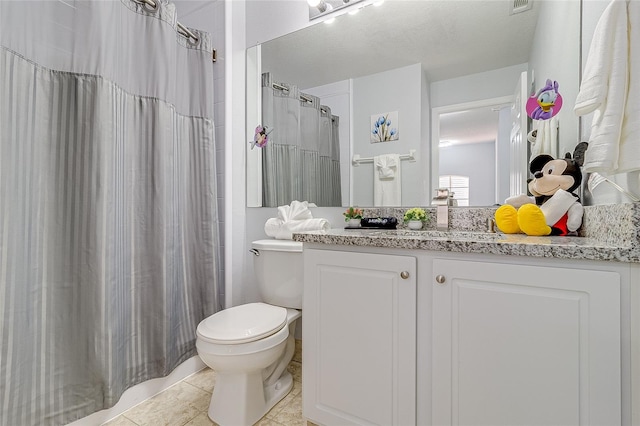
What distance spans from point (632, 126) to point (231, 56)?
1989mm

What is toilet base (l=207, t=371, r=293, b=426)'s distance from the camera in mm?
1262

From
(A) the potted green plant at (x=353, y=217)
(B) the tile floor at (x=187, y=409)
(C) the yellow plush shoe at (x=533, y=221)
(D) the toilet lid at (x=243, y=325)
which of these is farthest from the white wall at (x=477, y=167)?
(B) the tile floor at (x=187, y=409)

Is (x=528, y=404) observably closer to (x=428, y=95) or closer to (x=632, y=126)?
(x=632, y=126)

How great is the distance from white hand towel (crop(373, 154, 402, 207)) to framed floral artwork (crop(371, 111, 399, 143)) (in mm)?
96

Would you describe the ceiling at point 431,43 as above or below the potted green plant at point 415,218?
above

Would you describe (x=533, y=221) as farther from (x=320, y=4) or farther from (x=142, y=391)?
(x=142, y=391)

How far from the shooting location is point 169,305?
1508 millimetres

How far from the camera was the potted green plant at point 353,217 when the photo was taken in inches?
61.1

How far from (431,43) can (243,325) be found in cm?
163

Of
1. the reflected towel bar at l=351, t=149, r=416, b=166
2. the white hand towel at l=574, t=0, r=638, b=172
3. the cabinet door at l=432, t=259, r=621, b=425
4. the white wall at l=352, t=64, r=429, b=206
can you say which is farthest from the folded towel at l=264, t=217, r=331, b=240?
the white hand towel at l=574, t=0, r=638, b=172

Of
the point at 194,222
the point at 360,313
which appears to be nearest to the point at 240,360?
the point at 360,313

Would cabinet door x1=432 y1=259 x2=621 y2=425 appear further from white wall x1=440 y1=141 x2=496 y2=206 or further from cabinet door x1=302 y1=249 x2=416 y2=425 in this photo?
white wall x1=440 y1=141 x2=496 y2=206

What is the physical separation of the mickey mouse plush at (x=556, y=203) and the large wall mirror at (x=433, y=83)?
0.57 ft

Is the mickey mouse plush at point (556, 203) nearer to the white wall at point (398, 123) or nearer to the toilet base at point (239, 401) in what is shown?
the white wall at point (398, 123)
